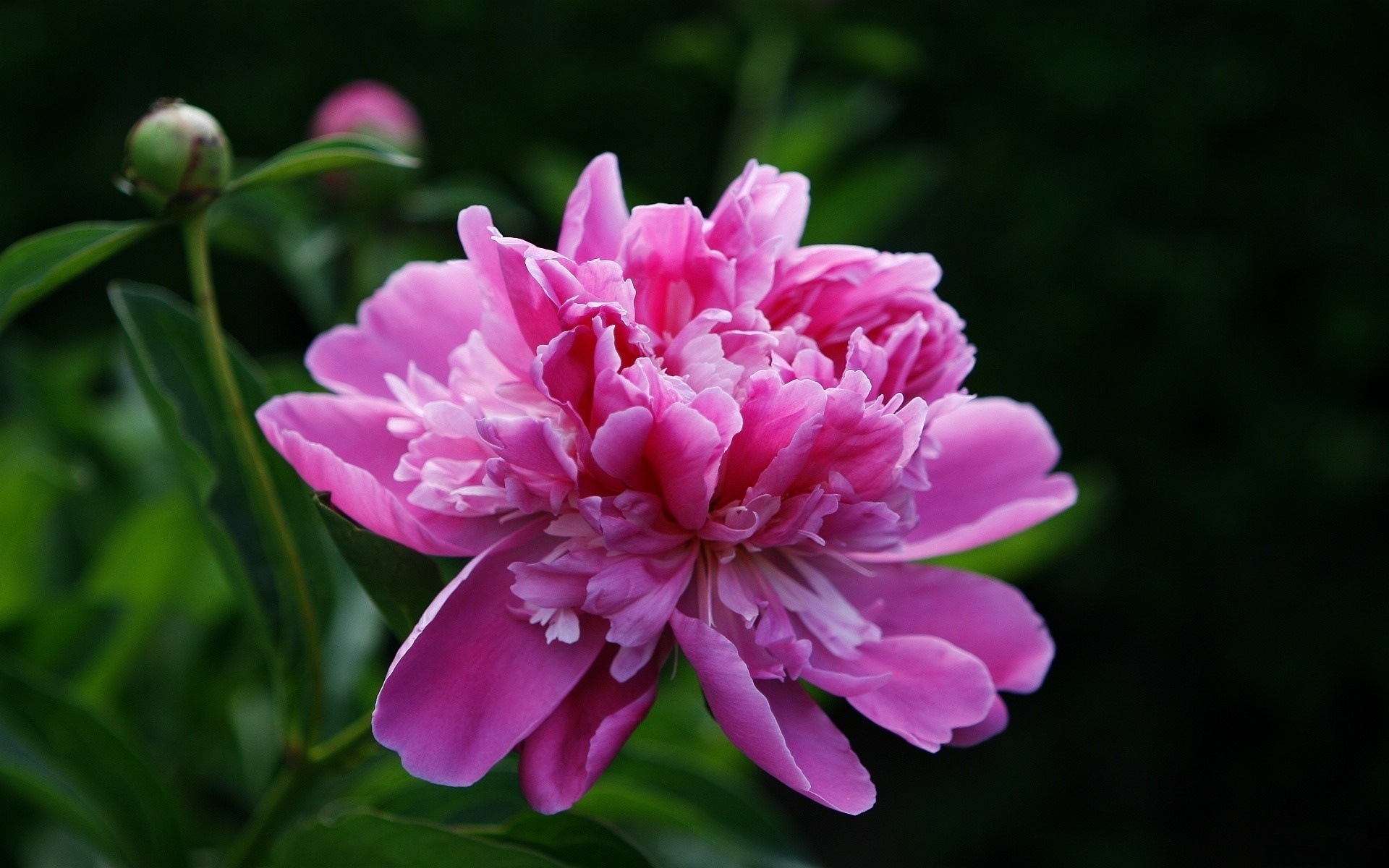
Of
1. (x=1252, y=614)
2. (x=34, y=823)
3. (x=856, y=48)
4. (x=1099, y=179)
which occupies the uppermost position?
(x=856, y=48)

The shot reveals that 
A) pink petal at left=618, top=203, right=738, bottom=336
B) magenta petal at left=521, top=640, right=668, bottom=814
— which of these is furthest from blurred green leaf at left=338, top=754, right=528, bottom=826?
pink petal at left=618, top=203, right=738, bottom=336

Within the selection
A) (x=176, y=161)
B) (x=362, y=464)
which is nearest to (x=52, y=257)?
(x=176, y=161)

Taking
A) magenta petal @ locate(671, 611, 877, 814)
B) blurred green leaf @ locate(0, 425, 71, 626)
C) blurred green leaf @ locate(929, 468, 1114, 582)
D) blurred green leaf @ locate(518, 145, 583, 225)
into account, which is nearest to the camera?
magenta petal @ locate(671, 611, 877, 814)

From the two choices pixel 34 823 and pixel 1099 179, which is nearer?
pixel 34 823

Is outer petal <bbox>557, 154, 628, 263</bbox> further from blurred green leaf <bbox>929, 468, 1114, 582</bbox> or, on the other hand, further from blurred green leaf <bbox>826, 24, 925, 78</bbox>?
blurred green leaf <bbox>826, 24, 925, 78</bbox>

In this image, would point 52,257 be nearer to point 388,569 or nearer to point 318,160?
point 318,160

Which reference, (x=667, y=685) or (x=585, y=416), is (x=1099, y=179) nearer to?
(x=667, y=685)

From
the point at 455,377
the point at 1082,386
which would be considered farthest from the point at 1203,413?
the point at 455,377
